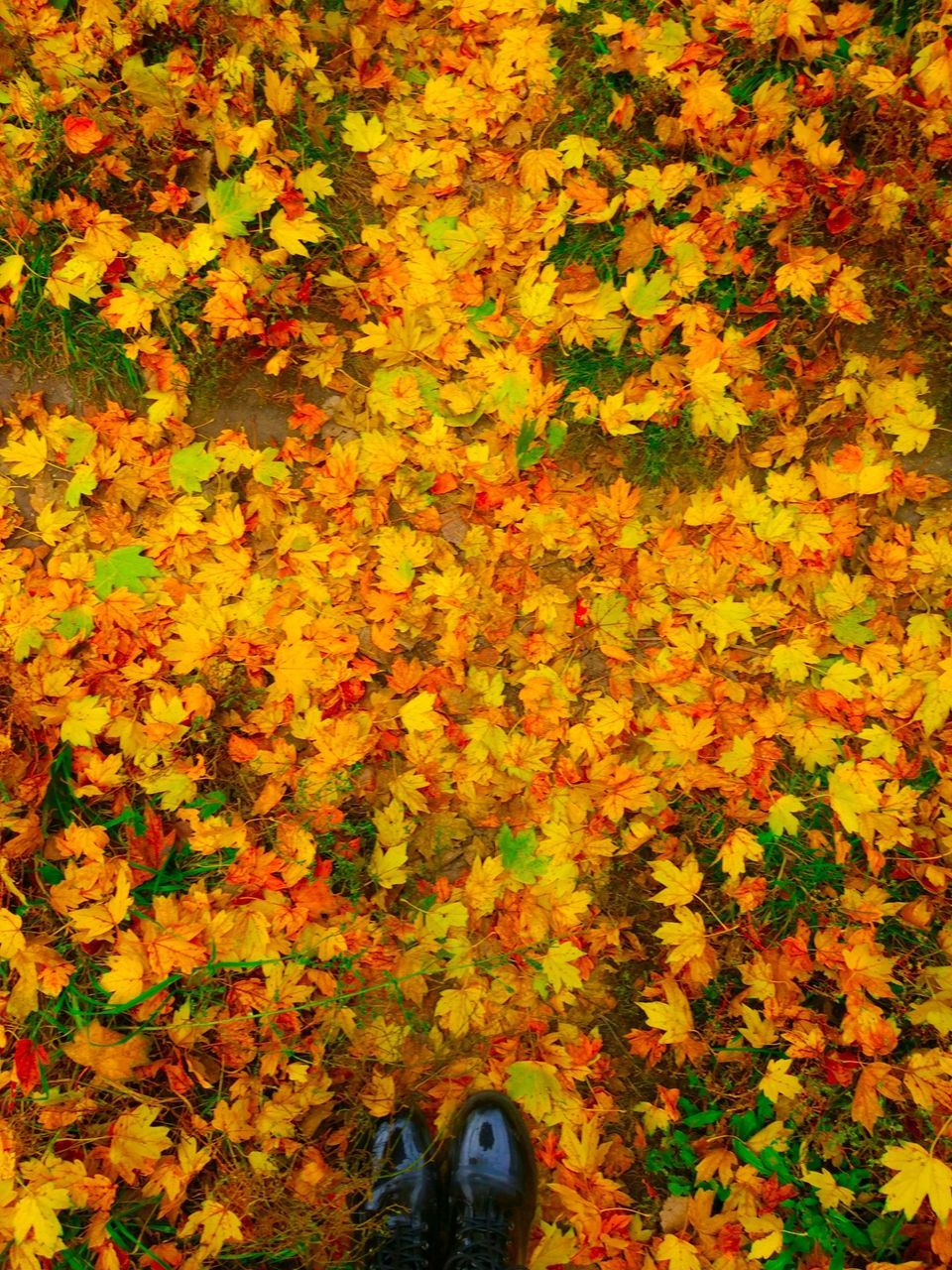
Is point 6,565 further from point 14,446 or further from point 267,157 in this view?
point 267,157

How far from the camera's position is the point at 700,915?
96.0 inches

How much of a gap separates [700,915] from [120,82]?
10.2ft

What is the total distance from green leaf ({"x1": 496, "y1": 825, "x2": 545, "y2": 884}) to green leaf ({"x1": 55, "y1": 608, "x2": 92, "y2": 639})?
134cm

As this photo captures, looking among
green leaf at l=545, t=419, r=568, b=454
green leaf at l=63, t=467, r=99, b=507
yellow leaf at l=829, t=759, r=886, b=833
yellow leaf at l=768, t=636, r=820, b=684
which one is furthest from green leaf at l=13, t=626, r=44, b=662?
yellow leaf at l=829, t=759, r=886, b=833

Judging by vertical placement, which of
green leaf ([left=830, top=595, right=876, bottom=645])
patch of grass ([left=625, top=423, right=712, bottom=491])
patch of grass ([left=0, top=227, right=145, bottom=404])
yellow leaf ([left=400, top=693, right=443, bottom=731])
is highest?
patch of grass ([left=0, top=227, right=145, bottom=404])

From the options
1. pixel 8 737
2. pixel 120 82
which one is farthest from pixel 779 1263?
pixel 120 82

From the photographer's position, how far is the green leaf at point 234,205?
2.73 m

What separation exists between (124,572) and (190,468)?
0.37m

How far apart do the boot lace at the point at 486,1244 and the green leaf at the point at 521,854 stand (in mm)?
831

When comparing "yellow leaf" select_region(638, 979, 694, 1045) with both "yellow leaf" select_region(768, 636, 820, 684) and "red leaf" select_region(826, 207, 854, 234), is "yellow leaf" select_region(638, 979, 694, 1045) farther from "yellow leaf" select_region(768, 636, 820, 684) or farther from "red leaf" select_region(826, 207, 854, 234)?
"red leaf" select_region(826, 207, 854, 234)

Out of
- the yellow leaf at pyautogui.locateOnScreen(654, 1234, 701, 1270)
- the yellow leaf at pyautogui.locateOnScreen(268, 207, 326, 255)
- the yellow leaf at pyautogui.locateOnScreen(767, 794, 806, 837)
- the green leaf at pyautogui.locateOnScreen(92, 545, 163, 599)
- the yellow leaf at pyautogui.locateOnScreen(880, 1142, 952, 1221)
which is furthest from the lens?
the yellow leaf at pyautogui.locateOnScreen(268, 207, 326, 255)

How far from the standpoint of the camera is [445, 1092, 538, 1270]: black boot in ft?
7.36

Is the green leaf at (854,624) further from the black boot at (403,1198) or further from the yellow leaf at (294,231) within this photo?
the yellow leaf at (294,231)

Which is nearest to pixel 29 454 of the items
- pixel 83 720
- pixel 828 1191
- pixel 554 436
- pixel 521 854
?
pixel 83 720
